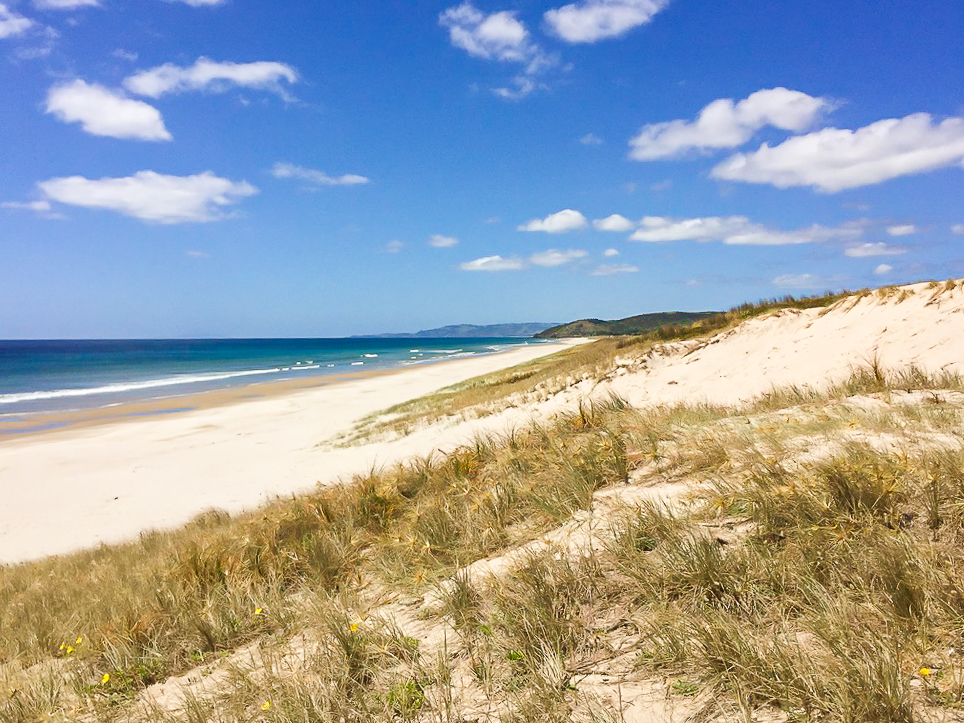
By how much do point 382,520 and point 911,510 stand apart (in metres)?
4.71

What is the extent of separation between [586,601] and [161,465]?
1667cm

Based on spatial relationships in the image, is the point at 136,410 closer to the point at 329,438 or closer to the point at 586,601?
the point at 329,438

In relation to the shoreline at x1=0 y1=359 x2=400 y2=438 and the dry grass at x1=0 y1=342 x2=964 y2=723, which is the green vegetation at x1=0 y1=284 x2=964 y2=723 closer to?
the dry grass at x1=0 y1=342 x2=964 y2=723

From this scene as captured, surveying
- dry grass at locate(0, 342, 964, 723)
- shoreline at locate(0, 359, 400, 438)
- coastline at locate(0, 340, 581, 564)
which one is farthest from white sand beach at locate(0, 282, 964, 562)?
dry grass at locate(0, 342, 964, 723)

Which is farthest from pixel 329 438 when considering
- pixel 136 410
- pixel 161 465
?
pixel 136 410

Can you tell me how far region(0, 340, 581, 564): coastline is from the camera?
1180cm

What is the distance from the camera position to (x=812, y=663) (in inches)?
98.3

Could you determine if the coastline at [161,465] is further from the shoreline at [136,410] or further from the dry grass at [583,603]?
the dry grass at [583,603]

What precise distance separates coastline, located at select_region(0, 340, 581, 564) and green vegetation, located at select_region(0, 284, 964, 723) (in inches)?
130

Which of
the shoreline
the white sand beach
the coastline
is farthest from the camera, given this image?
the shoreline

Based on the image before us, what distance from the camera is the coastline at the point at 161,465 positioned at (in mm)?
11805

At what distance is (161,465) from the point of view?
16.5 m

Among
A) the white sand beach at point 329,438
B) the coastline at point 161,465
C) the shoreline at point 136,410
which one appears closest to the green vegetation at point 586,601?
the coastline at point 161,465

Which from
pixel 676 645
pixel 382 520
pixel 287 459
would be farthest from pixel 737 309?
pixel 676 645
